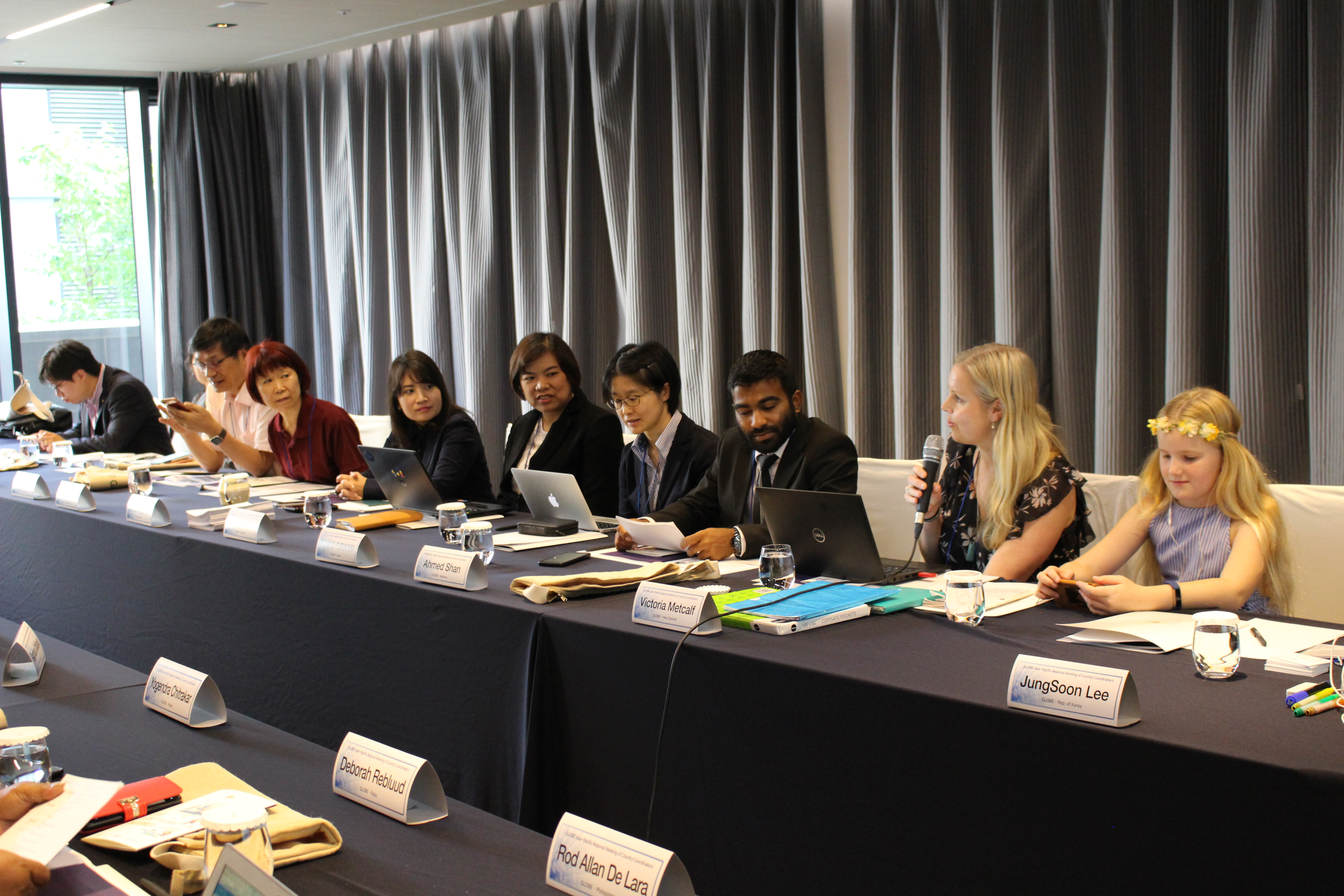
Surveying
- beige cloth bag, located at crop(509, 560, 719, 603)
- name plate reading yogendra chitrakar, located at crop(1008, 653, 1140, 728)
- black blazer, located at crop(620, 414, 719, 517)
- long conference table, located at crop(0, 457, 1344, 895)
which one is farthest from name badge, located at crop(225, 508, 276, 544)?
name plate reading yogendra chitrakar, located at crop(1008, 653, 1140, 728)

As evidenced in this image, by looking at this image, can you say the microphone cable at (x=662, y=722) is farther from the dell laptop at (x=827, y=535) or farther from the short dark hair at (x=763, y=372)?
the short dark hair at (x=763, y=372)

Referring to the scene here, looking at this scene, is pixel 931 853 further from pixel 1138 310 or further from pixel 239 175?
pixel 239 175

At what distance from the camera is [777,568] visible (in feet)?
6.81

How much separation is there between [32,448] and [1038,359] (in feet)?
13.1

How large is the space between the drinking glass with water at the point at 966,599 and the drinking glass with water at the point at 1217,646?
36 cm

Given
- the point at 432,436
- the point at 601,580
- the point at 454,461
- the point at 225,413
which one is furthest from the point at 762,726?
the point at 225,413

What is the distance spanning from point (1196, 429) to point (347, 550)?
5.98 ft

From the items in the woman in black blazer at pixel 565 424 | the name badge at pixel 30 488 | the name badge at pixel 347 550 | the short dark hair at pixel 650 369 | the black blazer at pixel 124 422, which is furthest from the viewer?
the black blazer at pixel 124 422

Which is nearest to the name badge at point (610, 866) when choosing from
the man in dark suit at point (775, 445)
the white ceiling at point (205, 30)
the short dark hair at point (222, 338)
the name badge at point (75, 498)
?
the man in dark suit at point (775, 445)

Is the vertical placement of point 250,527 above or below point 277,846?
above

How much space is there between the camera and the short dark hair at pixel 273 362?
12.8 feet

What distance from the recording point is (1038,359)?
3457 millimetres

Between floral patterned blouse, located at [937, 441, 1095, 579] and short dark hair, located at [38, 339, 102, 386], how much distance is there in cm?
427

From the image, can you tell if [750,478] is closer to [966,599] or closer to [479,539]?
[479,539]
